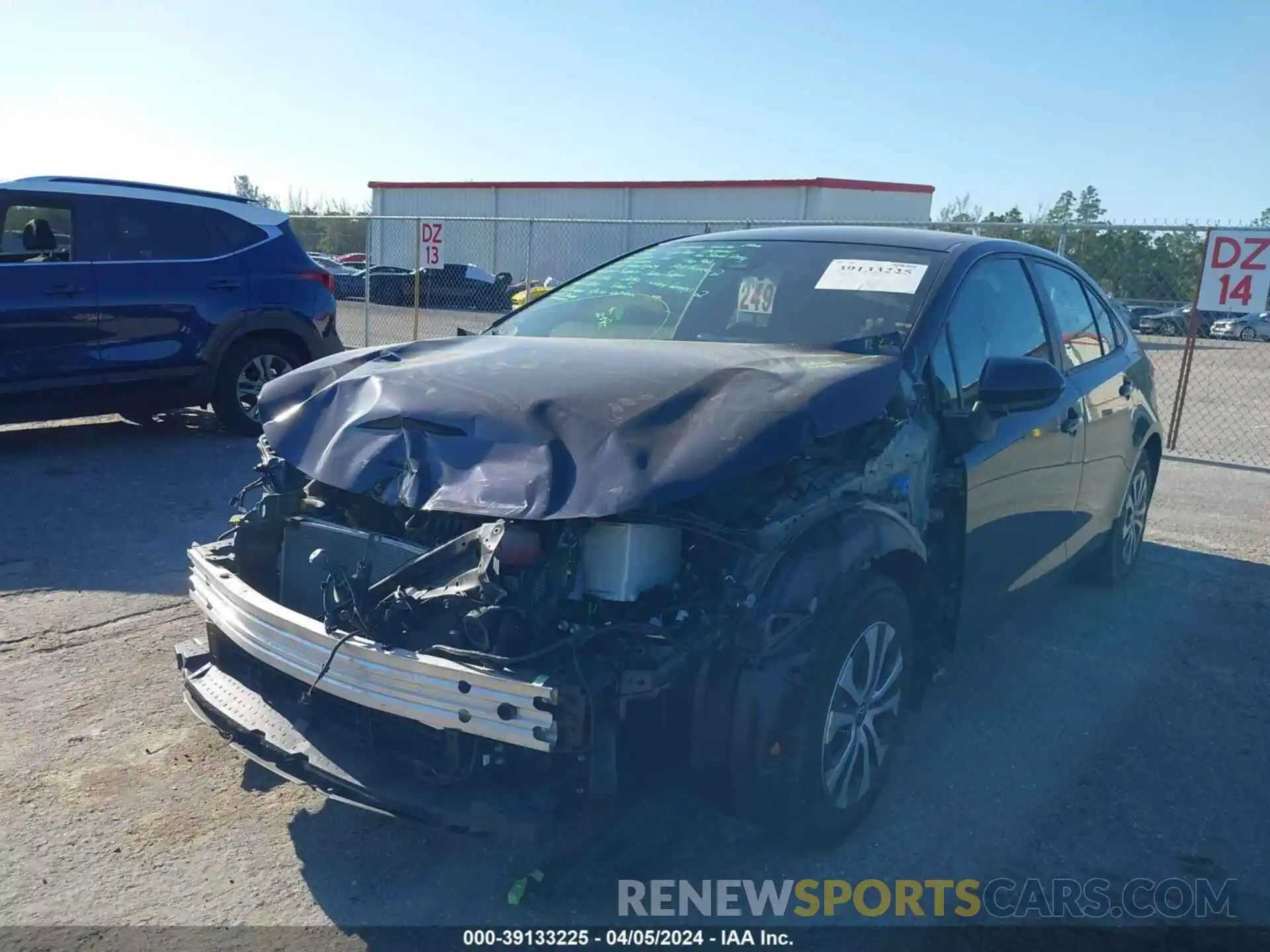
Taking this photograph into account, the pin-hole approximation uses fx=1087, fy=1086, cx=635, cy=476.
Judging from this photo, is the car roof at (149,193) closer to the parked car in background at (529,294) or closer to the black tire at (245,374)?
the black tire at (245,374)

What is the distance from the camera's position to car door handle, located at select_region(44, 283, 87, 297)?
774 cm

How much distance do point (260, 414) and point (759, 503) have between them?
174cm

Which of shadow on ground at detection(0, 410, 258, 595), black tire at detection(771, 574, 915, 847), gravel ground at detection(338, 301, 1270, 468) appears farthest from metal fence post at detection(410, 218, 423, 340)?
black tire at detection(771, 574, 915, 847)

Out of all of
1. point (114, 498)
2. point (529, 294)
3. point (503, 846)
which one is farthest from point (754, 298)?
point (529, 294)

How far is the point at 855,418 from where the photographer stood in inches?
125

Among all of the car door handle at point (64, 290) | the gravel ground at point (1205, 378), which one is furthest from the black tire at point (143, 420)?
the gravel ground at point (1205, 378)

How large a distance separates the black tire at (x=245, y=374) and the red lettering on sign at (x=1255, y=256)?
814 centimetres

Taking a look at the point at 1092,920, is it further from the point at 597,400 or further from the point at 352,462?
the point at 352,462

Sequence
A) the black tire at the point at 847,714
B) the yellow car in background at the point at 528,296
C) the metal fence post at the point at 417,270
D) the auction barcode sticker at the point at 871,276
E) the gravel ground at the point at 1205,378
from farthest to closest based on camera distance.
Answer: the metal fence post at the point at 417,270 < the gravel ground at the point at 1205,378 < the yellow car in background at the point at 528,296 < the auction barcode sticker at the point at 871,276 < the black tire at the point at 847,714

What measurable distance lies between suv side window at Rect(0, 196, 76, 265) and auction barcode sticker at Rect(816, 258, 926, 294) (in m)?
6.18

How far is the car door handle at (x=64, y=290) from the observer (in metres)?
7.74

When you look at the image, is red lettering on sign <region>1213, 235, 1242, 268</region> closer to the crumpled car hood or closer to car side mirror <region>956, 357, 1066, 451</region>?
car side mirror <region>956, 357, 1066, 451</region>

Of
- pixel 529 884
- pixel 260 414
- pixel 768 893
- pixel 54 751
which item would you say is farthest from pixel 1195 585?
pixel 54 751

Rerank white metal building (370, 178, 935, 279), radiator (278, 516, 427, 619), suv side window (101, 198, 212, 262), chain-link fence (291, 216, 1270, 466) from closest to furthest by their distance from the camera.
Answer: radiator (278, 516, 427, 619) → suv side window (101, 198, 212, 262) → chain-link fence (291, 216, 1270, 466) → white metal building (370, 178, 935, 279)
